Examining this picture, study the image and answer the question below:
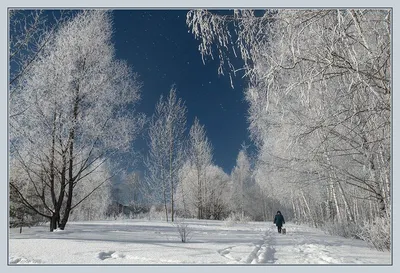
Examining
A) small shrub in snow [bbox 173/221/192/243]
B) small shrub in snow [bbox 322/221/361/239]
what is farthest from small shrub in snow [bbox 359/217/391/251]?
small shrub in snow [bbox 173/221/192/243]

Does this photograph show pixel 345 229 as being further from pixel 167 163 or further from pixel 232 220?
pixel 167 163

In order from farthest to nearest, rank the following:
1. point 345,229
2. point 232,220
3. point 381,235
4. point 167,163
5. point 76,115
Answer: point 167,163 < point 232,220 < point 345,229 < point 76,115 < point 381,235

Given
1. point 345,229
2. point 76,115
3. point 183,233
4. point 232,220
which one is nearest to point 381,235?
point 183,233

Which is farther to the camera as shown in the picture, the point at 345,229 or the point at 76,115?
the point at 345,229

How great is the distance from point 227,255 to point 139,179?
162 inches

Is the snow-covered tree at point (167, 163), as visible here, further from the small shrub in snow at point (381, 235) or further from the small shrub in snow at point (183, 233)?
the small shrub in snow at point (381, 235)

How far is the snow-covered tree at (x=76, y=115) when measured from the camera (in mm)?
5793

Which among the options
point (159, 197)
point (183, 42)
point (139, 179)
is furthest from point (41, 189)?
point (159, 197)

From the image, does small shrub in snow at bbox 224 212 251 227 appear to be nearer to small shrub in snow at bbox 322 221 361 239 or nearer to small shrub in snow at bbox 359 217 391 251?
small shrub in snow at bbox 322 221 361 239

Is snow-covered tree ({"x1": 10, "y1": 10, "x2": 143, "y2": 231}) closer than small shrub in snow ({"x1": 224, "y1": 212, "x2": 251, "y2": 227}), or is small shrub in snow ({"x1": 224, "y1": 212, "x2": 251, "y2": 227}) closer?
snow-covered tree ({"x1": 10, "y1": 10, "x2": 143, "y2": 231})

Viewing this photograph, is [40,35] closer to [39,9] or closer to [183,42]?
[39,9]

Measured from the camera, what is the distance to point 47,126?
6047 millimetres

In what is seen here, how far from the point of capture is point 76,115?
6.52m

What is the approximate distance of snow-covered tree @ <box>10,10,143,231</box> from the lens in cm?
579
